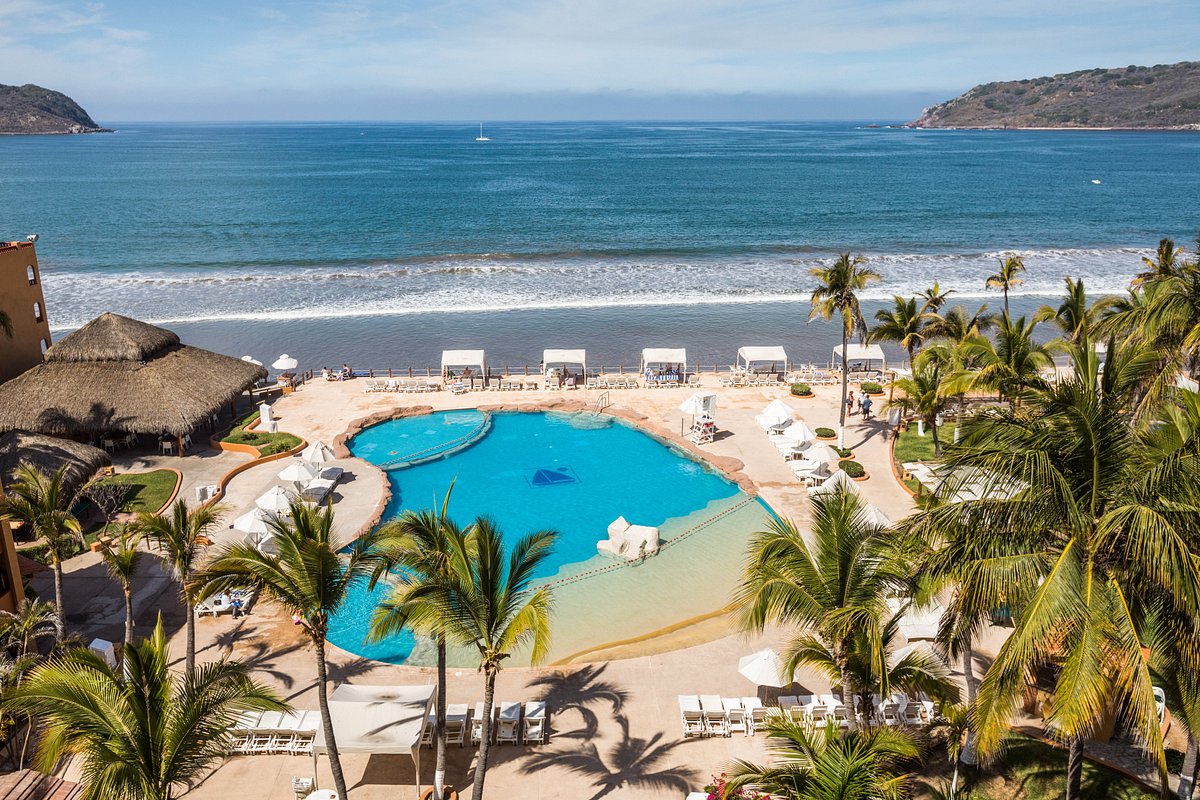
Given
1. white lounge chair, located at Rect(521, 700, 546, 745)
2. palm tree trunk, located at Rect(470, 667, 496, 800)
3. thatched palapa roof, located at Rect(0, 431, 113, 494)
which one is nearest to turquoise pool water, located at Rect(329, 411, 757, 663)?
white lounge chair, located at Rect(521, 700, 546, 745)

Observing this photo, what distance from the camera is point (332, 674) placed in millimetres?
16297

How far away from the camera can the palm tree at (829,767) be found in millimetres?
8008

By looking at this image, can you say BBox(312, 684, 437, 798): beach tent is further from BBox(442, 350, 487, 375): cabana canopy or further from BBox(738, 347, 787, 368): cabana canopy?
BBox(738, 347, 787, 368): cabana canopy

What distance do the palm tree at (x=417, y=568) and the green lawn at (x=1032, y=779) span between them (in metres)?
7.71

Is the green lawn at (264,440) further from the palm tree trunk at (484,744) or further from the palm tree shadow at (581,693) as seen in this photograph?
the palm tree trunk at (484,744)

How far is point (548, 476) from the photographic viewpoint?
85.9ft

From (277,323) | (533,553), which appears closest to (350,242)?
(277,323)

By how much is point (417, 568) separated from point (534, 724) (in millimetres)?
4930

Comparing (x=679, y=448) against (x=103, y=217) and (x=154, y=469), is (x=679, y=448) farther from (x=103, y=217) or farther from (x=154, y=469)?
(x=103, y=217)

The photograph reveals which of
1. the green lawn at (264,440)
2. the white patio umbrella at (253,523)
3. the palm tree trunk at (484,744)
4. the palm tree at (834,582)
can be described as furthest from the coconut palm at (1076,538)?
the green lawn at (264,440)

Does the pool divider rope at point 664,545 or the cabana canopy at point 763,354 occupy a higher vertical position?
the cabana canopy at point 763,354

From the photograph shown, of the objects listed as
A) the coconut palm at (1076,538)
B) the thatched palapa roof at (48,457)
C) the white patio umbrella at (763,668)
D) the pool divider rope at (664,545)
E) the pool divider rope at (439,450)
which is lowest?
the pool divider rope at (664,545)

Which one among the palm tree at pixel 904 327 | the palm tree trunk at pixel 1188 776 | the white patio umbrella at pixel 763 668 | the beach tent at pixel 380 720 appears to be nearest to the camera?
the palm tree trunk at pixel 1188 776

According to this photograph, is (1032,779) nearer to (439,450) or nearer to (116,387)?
(439,450)
